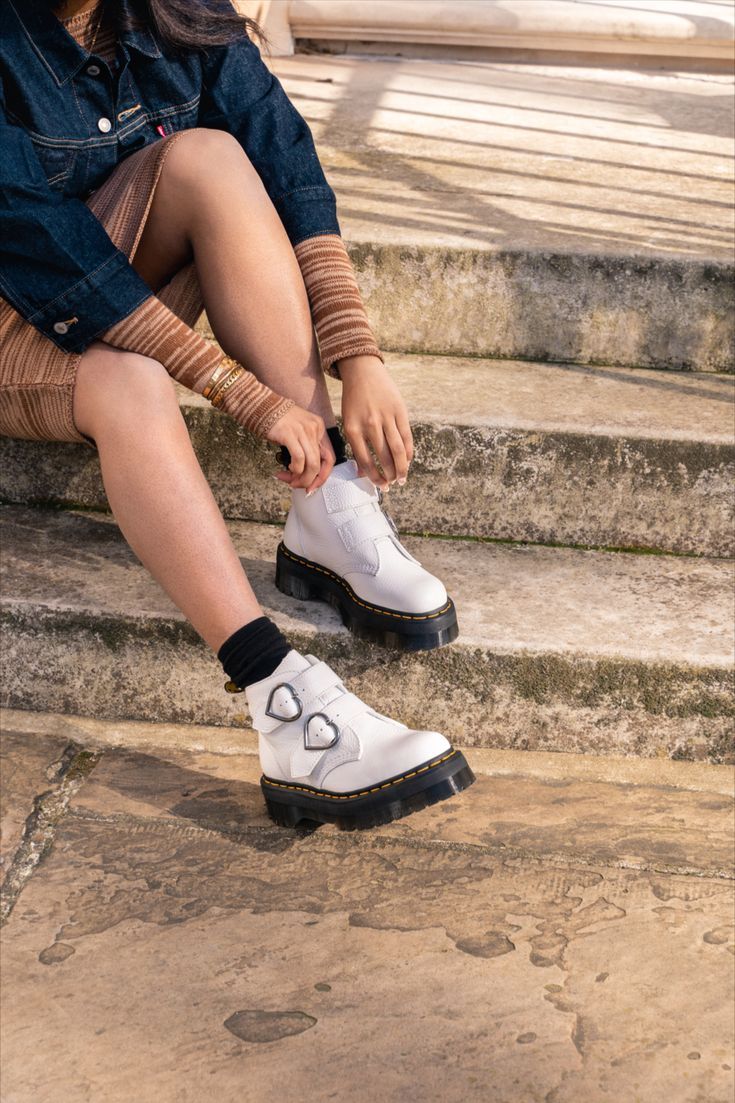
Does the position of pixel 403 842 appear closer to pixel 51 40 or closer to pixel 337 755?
pixel 337 755

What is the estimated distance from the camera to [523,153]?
11.0ft

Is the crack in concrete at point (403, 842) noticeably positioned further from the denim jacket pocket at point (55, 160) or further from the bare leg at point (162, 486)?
the denim jacket pocket at point (55, 160)

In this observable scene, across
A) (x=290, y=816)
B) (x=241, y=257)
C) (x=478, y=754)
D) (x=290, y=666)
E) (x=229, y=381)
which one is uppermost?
(x=241, y=257)

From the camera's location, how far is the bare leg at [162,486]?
1.70 m

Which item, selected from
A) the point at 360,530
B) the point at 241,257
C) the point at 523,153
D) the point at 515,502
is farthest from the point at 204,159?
the point at 523,153

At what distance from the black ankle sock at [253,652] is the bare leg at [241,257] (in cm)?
41

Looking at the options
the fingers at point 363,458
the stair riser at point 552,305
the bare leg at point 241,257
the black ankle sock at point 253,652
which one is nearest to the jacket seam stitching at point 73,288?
the bare leg at point 241,257

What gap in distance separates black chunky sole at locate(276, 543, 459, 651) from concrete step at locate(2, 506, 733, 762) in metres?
0.04

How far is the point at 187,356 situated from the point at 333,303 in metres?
0.30

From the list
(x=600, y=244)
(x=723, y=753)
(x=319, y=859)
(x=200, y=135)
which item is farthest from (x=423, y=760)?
(x=600, y=244)

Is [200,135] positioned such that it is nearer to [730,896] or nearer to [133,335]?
[133,335]

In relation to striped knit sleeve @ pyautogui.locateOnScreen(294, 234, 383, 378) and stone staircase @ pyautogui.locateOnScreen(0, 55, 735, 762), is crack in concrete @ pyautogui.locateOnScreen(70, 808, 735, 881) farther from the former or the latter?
striped knit sleeve @ pyautogui.locateOnScreen(294, 234, 383, 378)

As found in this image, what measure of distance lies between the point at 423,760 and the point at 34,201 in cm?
100

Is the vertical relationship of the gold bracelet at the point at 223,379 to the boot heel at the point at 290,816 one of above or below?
above
